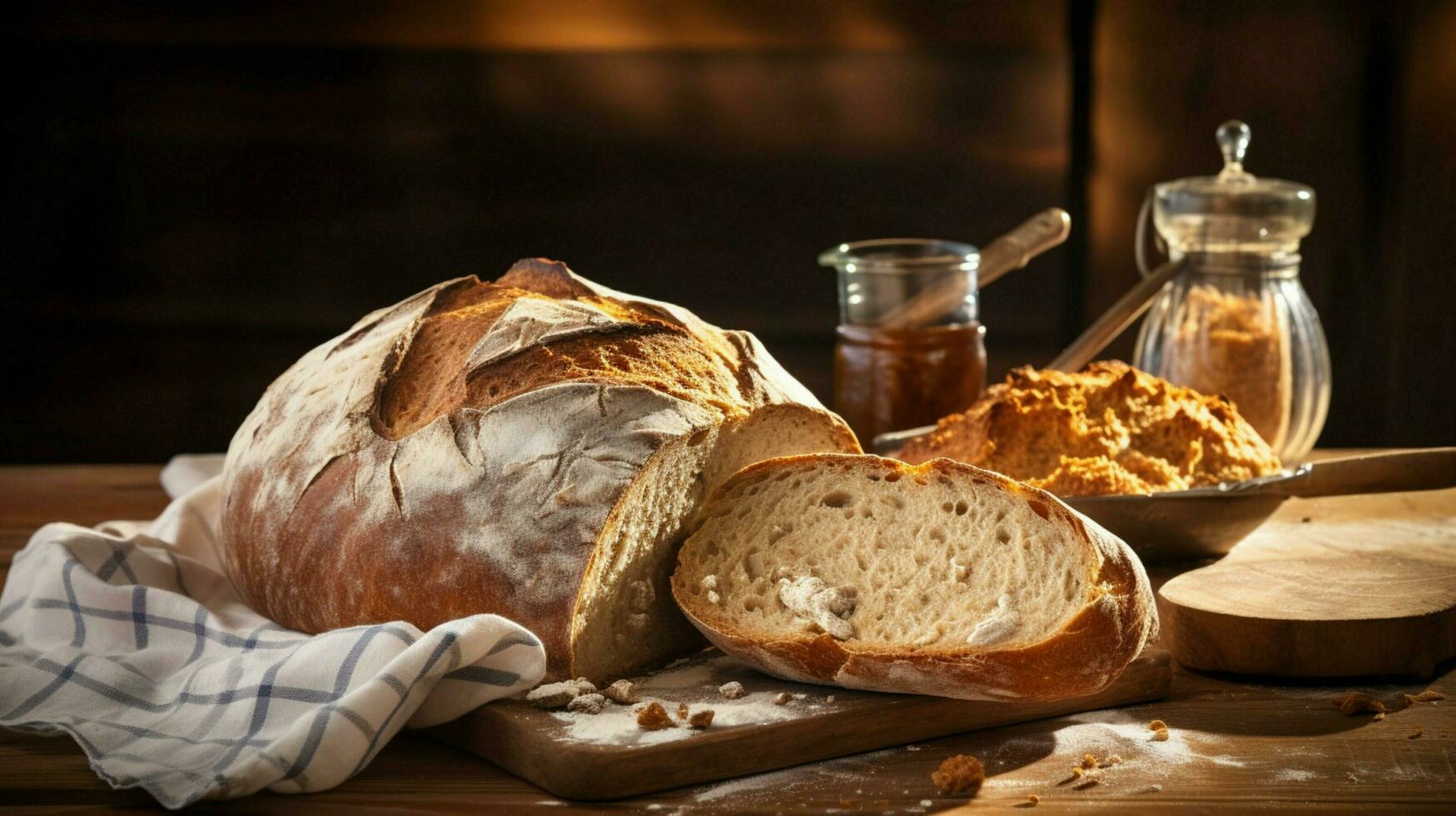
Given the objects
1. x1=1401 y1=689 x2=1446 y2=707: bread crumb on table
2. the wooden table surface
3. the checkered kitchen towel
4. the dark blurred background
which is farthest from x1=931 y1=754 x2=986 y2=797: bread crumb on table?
the dark blurred background

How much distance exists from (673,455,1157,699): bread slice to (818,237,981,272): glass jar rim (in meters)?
0.78

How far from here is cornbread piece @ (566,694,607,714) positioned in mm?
1425

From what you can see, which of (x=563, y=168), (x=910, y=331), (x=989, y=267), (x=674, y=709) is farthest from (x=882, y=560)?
(x=563, y=168)

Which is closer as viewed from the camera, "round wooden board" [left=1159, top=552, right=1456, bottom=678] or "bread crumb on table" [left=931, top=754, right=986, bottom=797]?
"bread crumb on table" [left=931, top=754, right=986, bottom=797]

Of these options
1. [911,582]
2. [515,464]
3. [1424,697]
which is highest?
[515,464]

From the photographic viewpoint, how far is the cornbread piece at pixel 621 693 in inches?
57.1

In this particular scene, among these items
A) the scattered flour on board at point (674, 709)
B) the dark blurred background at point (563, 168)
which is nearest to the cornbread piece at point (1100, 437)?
the scattered flour on board at point (674, 709)

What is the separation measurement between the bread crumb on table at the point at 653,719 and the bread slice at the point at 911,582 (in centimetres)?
15

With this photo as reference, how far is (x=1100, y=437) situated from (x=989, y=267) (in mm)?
622

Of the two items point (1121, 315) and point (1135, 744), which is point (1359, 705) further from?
point (1121, 315)

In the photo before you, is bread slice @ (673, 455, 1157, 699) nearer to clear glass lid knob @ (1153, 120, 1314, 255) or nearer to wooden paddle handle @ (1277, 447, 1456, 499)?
wooden paddle handle @ (1277, 447, 1456, 499)

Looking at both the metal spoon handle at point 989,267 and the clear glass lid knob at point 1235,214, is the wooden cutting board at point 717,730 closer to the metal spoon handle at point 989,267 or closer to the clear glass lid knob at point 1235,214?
the metal spoon handle at point 989,267

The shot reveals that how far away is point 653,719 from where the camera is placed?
137 cm

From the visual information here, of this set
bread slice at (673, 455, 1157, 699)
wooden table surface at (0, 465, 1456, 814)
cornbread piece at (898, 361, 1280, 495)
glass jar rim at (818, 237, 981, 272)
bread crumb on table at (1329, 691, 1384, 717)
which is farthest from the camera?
glass jar rim at (818, 237, 981, 272)
